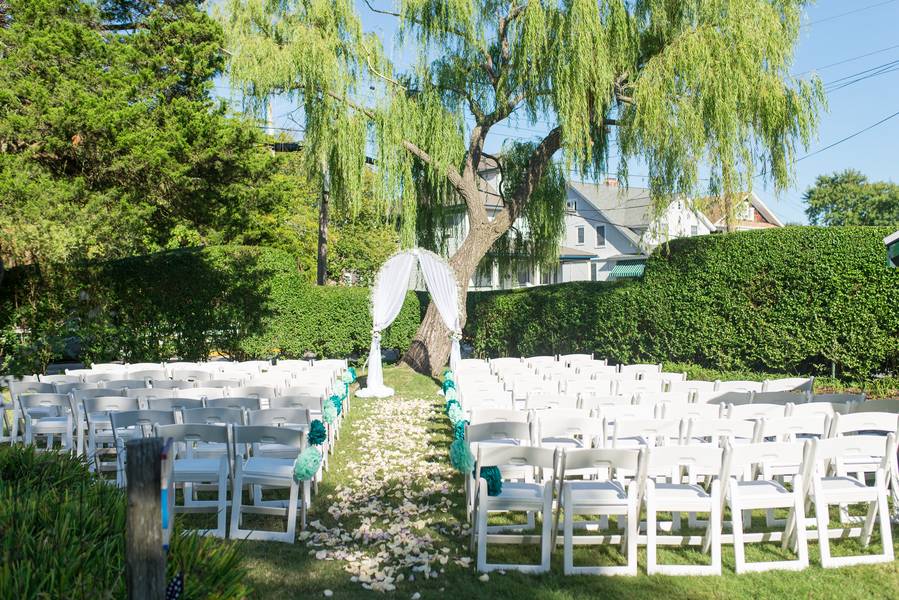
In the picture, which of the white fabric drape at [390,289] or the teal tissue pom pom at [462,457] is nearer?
the teal tissue pom pom at [462,457]

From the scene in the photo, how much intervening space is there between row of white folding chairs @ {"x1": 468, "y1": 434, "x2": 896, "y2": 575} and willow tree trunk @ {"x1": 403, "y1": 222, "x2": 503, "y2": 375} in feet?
36.0

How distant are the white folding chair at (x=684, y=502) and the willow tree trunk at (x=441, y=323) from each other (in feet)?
36.2

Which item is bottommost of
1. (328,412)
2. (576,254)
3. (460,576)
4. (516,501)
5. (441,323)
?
(460,576)

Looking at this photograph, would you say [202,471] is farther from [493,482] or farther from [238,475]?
[493,482]

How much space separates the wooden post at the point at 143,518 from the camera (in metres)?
2.49

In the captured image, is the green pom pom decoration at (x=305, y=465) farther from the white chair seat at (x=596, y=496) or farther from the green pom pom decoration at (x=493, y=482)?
the white chair seat at (x=596, y=496)

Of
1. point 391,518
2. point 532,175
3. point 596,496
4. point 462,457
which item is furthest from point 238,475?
point 532,175

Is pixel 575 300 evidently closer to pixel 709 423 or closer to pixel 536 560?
pixel 709 423

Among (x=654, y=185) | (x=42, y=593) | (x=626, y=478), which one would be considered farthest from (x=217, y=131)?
(x=42, y=593)

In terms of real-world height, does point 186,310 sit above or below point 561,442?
above

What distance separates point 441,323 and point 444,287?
2.94 metres

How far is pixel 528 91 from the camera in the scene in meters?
13.8

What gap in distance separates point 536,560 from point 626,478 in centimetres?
154

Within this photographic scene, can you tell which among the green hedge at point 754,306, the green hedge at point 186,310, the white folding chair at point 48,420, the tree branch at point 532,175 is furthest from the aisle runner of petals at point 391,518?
the green hedge at point 186,310
